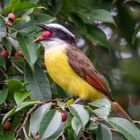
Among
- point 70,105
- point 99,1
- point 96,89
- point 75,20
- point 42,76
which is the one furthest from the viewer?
point 99,1

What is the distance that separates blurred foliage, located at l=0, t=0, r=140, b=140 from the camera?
3.45 m

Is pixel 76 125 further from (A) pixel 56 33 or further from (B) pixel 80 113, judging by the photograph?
(A) pixel 56 33

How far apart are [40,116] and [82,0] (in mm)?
1867

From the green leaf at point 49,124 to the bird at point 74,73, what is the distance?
1158 millimetres

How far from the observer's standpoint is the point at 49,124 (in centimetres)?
333

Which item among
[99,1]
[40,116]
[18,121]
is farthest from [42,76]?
[99,1]

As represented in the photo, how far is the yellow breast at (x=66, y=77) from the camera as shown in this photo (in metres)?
4.57

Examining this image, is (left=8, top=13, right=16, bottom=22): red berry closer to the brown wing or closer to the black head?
the black head

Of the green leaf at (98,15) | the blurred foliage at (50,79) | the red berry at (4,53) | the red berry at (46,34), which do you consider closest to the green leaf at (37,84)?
the blurred foliage at (50,79)

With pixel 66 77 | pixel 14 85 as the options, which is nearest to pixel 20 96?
pixel 14 85

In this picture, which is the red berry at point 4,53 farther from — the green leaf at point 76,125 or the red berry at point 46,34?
the green leaf at point 76,125

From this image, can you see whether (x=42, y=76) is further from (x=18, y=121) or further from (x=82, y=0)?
(x=82, y=0)

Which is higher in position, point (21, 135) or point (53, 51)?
point (53, 51)

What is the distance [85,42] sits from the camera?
232 inches
